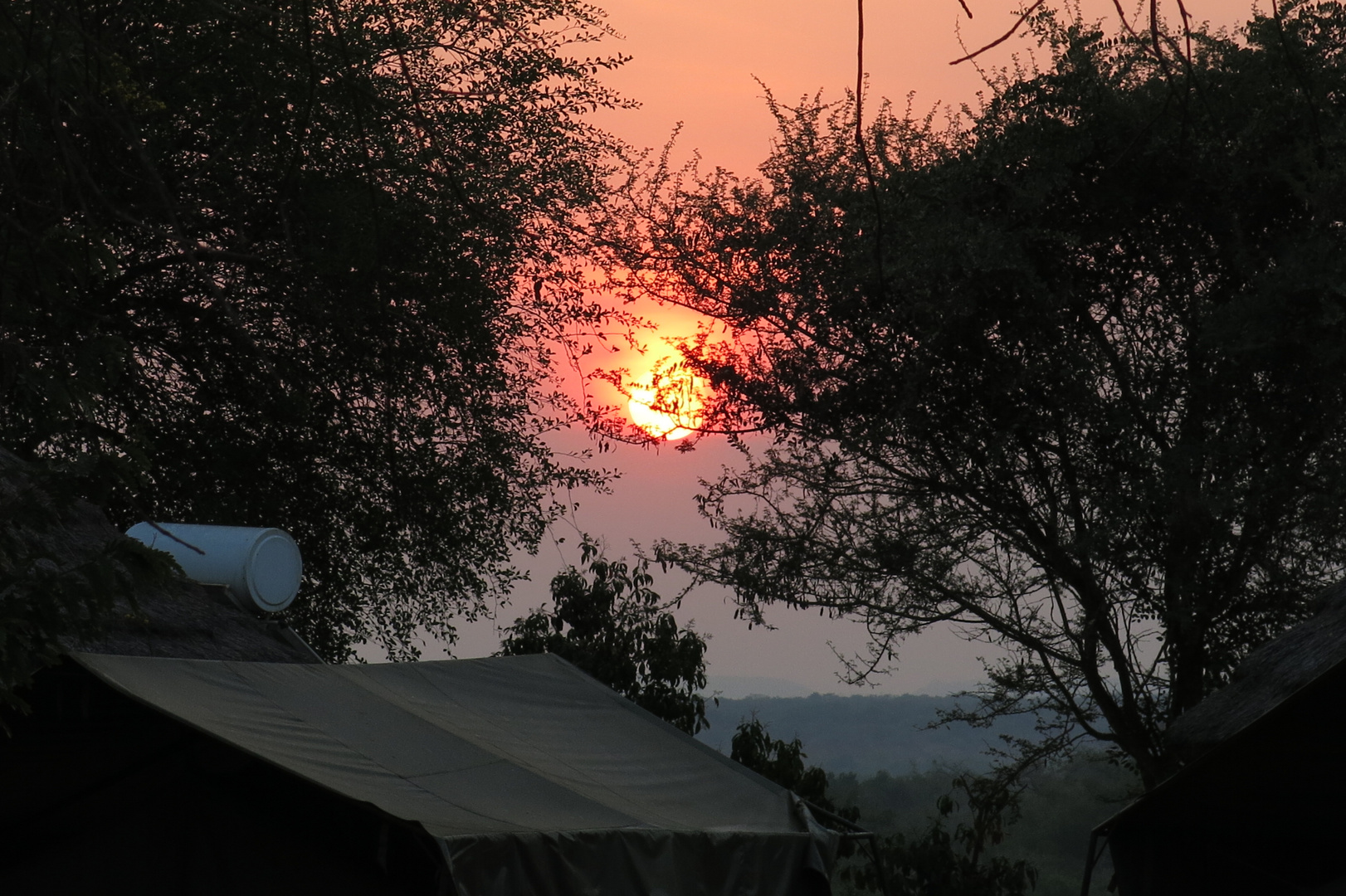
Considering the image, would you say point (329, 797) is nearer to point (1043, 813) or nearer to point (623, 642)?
point (623, 642)

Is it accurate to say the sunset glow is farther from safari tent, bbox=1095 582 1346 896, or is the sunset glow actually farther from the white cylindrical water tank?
safari tent, bbox=1095 582 1346 896

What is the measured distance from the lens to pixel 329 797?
6.73 m

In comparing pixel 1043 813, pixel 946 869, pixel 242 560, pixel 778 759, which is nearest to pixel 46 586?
pixel 242 560

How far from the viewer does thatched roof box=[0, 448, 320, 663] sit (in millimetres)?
6918

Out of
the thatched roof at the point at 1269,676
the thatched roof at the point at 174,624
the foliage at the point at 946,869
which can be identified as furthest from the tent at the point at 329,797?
the foliage at the point at 946,869

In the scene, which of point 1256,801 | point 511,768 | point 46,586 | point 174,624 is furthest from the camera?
point 174,624

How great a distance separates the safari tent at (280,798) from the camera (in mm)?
6055

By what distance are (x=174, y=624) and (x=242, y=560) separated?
3.92ft

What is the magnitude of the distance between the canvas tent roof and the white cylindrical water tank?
3.14 feet

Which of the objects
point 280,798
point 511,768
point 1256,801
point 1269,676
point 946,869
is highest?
point 1269,676

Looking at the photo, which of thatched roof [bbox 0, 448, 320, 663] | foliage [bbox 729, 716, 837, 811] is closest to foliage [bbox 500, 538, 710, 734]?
foliage [bbox 729, 716, 837, 811]

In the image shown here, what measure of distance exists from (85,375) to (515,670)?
16.9ft

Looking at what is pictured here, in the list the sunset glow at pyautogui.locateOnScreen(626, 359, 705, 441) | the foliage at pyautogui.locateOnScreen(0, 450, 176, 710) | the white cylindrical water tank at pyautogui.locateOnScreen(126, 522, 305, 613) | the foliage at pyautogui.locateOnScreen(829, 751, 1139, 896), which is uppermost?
the sunset glow at pyautogui.locateOnScreen(626, 359, 705, 441)

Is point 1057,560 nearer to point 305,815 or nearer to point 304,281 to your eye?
point 304,281
